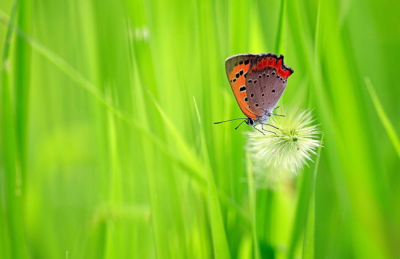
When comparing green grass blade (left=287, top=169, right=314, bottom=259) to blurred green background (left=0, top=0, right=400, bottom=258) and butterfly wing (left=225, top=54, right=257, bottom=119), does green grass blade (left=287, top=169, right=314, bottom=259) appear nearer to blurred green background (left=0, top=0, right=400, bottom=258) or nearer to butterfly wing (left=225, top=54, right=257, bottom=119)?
blurred green background (left=0, top=0, right=400, bottom=258)

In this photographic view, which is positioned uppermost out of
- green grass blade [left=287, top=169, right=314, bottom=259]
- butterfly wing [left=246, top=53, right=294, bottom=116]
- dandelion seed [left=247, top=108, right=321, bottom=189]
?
butterfly wing [left=246, top=53, right=294, bottom=116]

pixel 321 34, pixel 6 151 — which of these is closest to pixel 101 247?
pixel 6 151

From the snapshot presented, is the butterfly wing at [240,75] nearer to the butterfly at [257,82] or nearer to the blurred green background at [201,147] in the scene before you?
the butterfly at [257,82]

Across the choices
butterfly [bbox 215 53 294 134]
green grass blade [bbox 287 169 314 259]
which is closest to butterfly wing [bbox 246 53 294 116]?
butterfly [bbox 215 53 294 134]

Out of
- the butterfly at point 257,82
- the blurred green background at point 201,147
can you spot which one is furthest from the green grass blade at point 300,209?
the butterfly at point 257,82

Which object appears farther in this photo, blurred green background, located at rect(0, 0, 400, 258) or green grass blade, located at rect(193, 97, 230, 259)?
blurred green background, located at rect(0, 0, 400, 258)
